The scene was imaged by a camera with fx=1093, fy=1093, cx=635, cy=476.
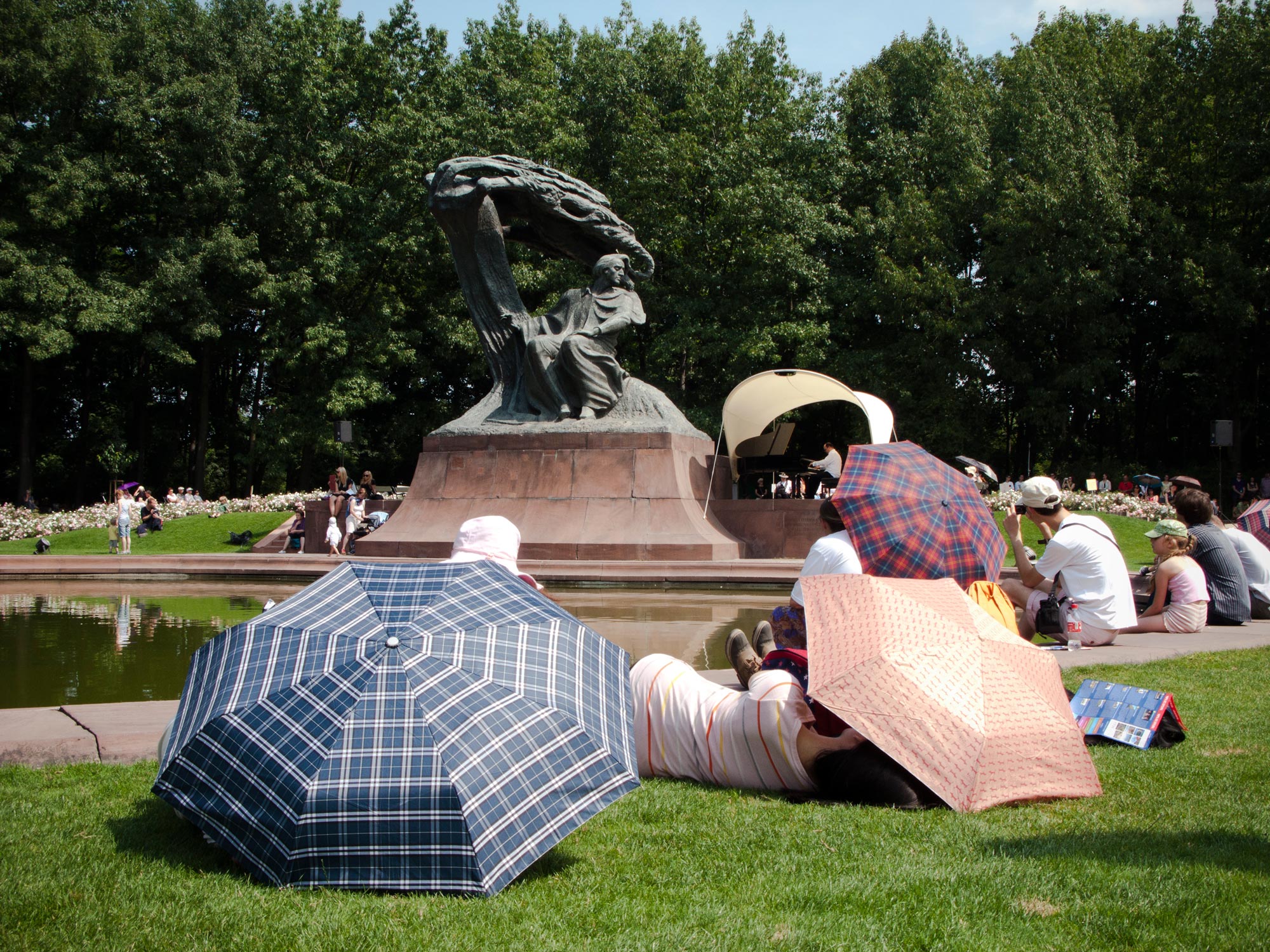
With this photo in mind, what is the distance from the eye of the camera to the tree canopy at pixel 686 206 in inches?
1212

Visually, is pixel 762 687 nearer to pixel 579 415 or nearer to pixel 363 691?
pixel 363 691

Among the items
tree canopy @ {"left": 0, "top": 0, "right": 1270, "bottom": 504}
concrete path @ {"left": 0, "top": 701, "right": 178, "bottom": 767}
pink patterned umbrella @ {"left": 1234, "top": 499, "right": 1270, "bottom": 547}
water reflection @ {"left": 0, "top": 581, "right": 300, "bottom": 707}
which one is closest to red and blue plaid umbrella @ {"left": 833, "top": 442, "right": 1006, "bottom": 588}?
concrete path @ {"left": 0, "top": 701, "right": 178, "bottom": 767}

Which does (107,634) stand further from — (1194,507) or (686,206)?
(686,206)

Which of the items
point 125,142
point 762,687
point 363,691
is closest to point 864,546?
point 762,687

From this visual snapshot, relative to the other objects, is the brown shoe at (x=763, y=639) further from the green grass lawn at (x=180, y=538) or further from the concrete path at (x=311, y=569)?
the green grass lawn at (x=180, y=538)

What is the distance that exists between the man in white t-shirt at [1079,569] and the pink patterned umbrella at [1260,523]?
11.8 ft

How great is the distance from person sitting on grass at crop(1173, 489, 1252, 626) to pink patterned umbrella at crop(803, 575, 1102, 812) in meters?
4.57

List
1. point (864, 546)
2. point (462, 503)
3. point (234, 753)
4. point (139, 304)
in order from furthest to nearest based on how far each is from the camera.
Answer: point (139, 304), point (462, 503), point (864, 546), point (234, 753)

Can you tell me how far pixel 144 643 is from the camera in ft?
26.1

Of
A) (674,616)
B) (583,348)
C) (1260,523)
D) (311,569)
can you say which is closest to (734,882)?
(674,616)

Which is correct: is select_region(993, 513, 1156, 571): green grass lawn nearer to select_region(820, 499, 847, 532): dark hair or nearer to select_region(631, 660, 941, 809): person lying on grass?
select_region(820, 499, 847, 532): dark hair

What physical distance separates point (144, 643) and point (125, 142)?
29.8 metres

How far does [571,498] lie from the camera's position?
15523 mm

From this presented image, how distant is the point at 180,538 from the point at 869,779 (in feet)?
67.5
